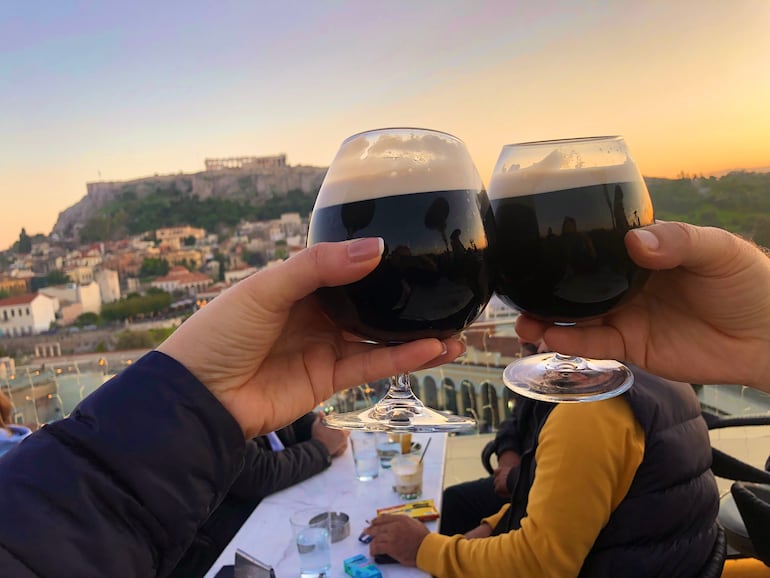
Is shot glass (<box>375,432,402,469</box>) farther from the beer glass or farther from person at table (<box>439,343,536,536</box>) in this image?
the beer glass

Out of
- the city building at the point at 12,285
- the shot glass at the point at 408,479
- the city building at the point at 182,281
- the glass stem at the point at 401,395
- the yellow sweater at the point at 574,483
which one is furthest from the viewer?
the city building at the point at 182,281

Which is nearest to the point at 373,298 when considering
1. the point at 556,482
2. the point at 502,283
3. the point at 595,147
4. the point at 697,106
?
the point at 502,283

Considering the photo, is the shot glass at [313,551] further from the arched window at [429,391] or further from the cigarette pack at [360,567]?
the arched window at [429,391]

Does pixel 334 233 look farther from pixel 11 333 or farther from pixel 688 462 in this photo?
pixel 11 333

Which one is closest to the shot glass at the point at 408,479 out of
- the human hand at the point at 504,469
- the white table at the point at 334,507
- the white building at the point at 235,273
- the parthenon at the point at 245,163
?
the white table at the point at 334,507

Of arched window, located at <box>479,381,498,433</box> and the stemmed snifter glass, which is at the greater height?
the stemmed snifter glass

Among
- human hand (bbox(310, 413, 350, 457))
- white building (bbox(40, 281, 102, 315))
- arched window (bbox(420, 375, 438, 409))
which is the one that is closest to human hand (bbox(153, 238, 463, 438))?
human hand (bbox(310, 413, 350, 457))

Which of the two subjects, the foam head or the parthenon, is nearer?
the foam head
